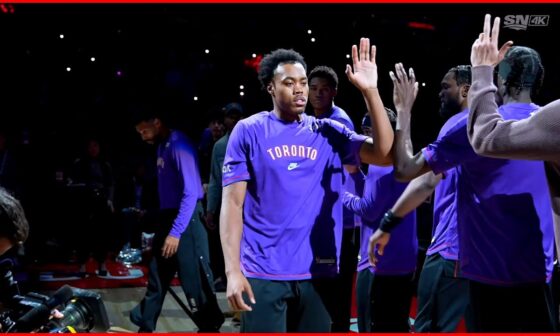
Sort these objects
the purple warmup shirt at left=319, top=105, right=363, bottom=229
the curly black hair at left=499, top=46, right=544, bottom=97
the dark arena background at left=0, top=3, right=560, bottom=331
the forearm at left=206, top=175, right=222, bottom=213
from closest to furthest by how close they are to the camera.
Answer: the curly black hair at left=499, top=46, right=544, bottom=97 < the purple warmup shirt at left=319, top=105, right=363, bottom=229 < the forearm at left=206, top=175, right=222, bottom=213 < the dark arena background at left=0, top=3, right=560, bottom=331

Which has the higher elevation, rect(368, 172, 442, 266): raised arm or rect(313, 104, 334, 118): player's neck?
rect(313, 104, 334, 118): player's neck

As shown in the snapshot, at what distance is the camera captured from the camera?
7.34 ft

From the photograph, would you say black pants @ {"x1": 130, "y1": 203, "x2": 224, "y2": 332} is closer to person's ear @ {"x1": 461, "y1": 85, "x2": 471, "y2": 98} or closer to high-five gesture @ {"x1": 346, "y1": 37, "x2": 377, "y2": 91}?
person's ear @ {"x1": 461, "y1": 85, "x2": 471, "y2": 98}

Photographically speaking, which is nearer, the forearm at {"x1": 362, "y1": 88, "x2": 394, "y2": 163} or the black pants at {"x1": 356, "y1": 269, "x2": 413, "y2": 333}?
the forearm at {"x1": 362, "y1": 88, "x2": 394, "y2": 163}

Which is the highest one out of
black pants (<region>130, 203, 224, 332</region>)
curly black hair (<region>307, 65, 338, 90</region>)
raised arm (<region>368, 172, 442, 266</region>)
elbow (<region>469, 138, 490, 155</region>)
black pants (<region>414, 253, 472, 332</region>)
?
curly black hair (<region>307, 65, 338, 90</region>)

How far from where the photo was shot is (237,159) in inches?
136

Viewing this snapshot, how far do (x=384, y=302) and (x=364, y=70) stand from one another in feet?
5.66

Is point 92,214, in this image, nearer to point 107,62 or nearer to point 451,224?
point 107,62

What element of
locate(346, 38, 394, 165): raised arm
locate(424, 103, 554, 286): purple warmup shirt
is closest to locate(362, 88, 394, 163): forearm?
locate(346, 38, 394, 165): raised arm

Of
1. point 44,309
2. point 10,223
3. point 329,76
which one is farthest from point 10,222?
point 329,76

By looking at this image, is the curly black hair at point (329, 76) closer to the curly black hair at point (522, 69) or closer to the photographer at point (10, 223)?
the curly black hair at point (522, 69)

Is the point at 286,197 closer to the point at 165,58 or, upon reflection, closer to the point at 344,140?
the point at 344,140

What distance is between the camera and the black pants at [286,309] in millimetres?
3340

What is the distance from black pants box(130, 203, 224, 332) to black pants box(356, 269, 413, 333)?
70.6 inches
